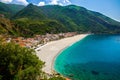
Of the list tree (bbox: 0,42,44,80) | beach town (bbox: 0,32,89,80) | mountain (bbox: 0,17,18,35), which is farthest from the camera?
mountain (bbox: 0,17,18,35)


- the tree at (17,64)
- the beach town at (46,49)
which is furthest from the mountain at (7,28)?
the tree at (17,64)

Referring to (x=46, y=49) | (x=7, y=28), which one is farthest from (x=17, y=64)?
(x=7, y=28)

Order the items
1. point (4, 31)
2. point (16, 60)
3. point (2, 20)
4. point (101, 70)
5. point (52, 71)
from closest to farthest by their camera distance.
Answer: point (16, 60)
point (52, 71)
point (101, 70)
point (4, 31)
point (2, 20)

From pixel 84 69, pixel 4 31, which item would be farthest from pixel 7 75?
pixel 4 31

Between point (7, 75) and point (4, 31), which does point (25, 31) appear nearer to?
point (4, 31)

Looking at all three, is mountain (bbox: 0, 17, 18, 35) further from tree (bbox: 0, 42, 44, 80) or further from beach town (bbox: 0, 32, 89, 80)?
tree (bbox: 0, 42, 44, 80)

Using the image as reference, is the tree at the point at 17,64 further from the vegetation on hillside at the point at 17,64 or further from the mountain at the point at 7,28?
the mountain at the point at 7,28

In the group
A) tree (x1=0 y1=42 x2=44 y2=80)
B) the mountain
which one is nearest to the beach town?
the mountain

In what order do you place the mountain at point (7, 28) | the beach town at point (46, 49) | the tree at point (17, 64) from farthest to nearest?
the mountain at point (7, 28) < the beach town at point (46, 49) < the tree at point (17, 64)
